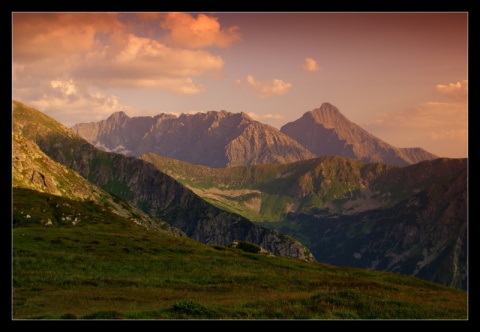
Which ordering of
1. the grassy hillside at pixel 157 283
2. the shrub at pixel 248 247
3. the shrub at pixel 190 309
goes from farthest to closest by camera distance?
the shrub at pixel 248 247 < the grassy hillside at pixel 157 283 < the shrub at pixel 190 309

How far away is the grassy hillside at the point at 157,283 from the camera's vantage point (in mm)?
36094

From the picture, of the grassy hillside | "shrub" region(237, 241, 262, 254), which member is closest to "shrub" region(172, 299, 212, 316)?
the grassy hillside

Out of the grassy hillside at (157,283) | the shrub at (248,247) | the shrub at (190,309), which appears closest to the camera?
the shrub at (190,309)

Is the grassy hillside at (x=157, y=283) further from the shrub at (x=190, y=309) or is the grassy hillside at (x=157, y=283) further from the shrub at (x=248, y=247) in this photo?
the shrub at (x=248, y=247)

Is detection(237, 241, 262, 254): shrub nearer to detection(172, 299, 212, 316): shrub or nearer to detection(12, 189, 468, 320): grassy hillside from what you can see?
detection(12, 189, 468, 320): grassy hillside

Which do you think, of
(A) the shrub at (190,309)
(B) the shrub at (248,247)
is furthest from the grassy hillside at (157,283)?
(B) the shrub at (248,247)

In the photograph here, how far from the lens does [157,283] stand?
56.3 meters

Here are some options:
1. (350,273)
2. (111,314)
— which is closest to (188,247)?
(350,273)

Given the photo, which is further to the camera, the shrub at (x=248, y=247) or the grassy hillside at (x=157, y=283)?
the shrub at (x=248, y=247)

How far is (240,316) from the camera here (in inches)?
1353

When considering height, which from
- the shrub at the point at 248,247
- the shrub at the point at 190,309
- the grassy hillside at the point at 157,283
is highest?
the shrub at the point at 190,309
